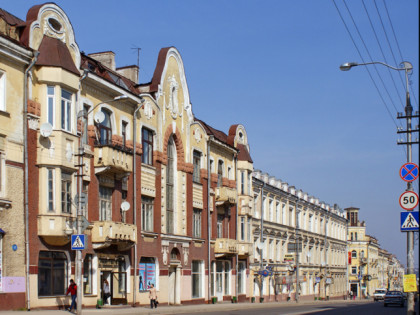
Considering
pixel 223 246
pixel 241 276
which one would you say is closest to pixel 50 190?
pixel 223 246

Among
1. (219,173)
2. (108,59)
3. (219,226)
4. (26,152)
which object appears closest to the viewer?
(26,152)

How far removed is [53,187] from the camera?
27781 millimetres

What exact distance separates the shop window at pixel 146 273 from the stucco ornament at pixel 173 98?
917 centimetres

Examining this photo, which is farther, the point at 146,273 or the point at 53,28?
the point at 146,273

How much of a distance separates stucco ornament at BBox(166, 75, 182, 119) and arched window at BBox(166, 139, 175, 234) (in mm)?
1832

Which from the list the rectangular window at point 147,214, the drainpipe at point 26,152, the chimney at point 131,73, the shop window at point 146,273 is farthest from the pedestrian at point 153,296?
the chimney at point 131,73

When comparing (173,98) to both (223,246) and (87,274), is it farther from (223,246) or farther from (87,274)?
(87,274)

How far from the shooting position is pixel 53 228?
27266mm

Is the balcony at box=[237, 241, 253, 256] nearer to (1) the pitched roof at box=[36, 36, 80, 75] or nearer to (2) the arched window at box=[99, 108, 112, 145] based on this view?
(2) the arched window at box=[99, 108, 112, 145]

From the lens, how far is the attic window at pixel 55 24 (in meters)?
29.2

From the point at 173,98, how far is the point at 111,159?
10506 mm

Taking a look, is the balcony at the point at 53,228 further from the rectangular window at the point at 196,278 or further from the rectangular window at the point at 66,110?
the rectangular window at the point at 196,278

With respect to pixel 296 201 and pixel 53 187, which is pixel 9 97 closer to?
pixel 53 187

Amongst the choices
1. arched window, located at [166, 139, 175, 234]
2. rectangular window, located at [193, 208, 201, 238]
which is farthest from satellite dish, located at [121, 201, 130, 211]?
rectangular window, located at [193, 208, 201, 238]
